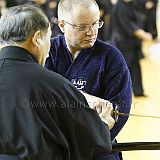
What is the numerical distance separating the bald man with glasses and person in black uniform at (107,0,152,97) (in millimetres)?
4007

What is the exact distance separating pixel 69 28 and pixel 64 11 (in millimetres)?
76

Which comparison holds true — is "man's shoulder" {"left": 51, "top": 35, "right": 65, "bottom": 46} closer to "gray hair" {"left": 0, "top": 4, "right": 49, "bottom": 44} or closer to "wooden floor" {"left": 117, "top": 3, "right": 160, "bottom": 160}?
"gray hair" {"left": 0, "top": 4, "right": 49, "bottom": 44}

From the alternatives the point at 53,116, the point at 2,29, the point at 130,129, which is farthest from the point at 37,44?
the point at 130,129

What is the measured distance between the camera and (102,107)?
183 centimetres

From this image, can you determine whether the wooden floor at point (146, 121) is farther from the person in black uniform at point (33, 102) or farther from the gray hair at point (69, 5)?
the person in black uniform at point (33, 102)

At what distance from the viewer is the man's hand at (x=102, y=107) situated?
5.92 feet

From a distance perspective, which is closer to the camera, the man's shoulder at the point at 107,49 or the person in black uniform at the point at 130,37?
the man's shoulder at the point at 107,49

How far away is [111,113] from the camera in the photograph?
6.12 ft

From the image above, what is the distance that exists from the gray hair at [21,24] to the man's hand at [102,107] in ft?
1.15

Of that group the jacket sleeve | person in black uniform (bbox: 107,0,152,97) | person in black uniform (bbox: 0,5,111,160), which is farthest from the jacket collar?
person in black uniform (bbox: 107,0,152,97)

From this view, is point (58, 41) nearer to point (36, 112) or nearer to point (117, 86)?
point (117, 86)

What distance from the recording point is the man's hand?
5.92ft

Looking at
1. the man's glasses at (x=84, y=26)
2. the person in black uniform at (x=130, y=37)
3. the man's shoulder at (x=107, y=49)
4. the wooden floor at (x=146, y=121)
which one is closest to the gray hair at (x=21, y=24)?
the man's glasses at (x=84, y=26)

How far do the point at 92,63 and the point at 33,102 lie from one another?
510 mm
